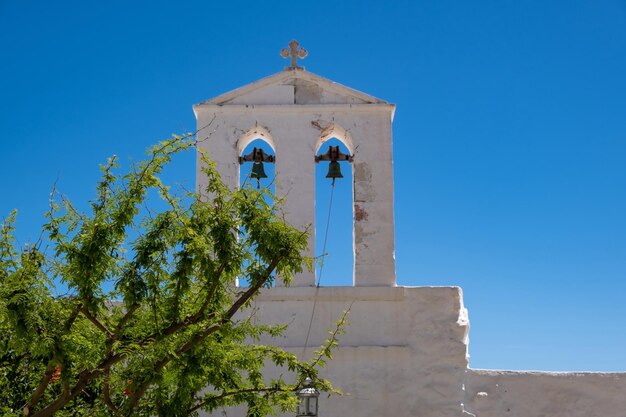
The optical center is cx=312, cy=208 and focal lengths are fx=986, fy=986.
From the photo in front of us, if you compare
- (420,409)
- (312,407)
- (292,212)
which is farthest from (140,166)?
(420,409)

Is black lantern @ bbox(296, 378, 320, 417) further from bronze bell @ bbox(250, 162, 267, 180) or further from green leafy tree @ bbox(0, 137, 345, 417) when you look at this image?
bronze bell @ bbox(250, 162, 267, 180)

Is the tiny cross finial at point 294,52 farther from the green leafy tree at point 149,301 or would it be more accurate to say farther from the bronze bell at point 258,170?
the green leafy tree at point 149,301

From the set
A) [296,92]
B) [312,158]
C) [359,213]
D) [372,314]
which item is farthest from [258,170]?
[372,314]

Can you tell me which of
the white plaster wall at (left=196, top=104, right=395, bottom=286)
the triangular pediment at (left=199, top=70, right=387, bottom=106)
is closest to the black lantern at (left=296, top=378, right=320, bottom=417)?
the white plaster wall at (left=196, top=104, right=395, bottom=286)

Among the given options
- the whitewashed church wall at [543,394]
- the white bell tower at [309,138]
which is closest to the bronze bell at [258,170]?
the white bell tower at [309,138]

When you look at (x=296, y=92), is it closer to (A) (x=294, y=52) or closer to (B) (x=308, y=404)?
(A) (x=294, y=52)

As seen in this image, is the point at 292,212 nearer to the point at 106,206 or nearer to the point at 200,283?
the point at 200,283

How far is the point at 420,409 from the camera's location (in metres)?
8.95

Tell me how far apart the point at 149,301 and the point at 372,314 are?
10.00ft

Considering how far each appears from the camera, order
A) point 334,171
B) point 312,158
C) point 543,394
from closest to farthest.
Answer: point 543,394
point 312,158
point 334,171

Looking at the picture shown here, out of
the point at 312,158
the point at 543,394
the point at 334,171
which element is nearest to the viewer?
the point at 543,394

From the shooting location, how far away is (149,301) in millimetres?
6629

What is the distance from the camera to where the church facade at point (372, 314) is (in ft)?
29.6

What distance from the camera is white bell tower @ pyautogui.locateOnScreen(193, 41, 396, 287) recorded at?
30.6 ft
